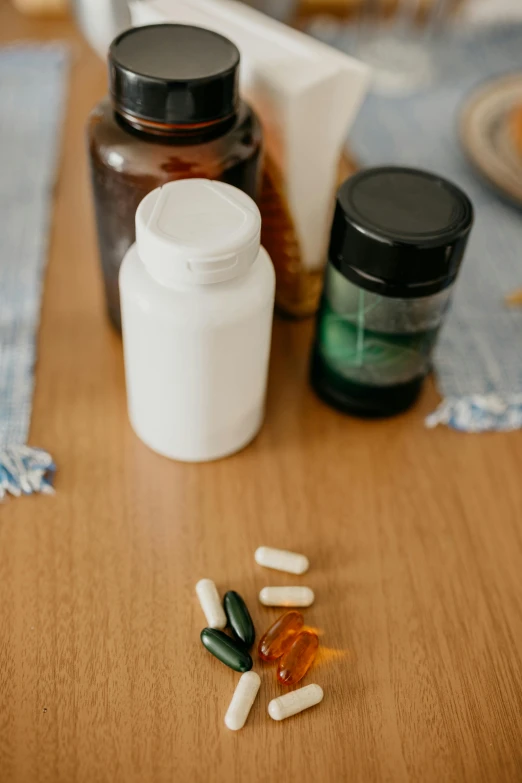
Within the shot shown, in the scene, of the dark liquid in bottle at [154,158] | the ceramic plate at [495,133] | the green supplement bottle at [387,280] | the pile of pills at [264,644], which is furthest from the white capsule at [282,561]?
the ceramic plate at [495,133]

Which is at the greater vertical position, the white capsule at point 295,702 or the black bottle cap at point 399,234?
the black bottle cap at point 399,234

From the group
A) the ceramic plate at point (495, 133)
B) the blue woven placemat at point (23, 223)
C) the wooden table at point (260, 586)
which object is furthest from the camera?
the ceramic plate at point (495, 133)

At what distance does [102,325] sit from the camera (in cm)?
61

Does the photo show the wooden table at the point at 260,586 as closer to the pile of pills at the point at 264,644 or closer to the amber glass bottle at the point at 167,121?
the pile of pills at the point at 264,644

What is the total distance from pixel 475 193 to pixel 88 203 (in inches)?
16.1

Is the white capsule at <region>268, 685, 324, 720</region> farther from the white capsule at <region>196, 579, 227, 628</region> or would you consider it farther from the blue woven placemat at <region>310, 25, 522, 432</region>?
the blue woven placemat at <region>310, 25, 522, 432</region>

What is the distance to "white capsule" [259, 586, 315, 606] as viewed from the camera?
1.45 feet

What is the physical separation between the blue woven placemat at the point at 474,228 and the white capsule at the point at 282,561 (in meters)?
0.17

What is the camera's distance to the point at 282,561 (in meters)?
0.46

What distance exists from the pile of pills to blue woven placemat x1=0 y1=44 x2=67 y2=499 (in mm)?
154

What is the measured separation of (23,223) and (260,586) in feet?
1.41

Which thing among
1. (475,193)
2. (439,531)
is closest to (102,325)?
(439,531)

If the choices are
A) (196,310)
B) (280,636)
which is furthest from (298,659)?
(196,310)

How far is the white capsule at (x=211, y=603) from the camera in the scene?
0.43 m
